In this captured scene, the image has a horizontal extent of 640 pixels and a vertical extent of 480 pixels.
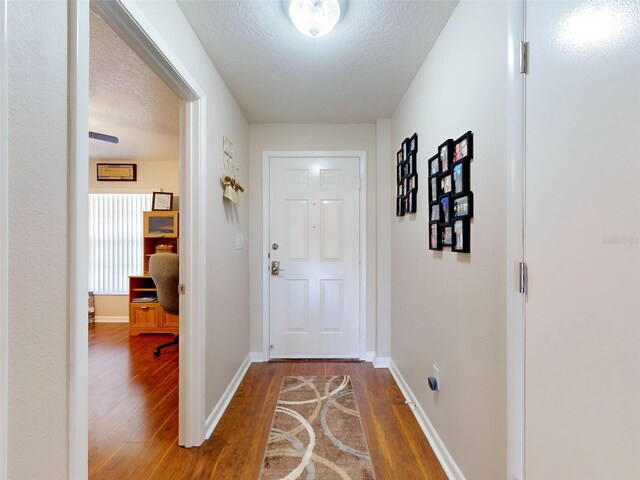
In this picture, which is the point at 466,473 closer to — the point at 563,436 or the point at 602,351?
the point at 563,436

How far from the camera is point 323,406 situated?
211cm

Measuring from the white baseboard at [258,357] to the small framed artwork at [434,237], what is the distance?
2001mm

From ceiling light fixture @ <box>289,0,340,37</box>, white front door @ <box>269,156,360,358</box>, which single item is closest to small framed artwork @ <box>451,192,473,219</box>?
ceiling light fixture @ <box>289,0,340,37</box>

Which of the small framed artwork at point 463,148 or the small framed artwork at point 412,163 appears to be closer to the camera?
the small framed artwork at point 463,148

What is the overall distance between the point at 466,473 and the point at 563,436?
700mm

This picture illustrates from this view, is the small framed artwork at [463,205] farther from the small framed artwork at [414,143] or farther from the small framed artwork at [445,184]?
the small framed artwork at [414,143]

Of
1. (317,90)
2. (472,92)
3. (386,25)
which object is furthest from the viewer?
(317,90)

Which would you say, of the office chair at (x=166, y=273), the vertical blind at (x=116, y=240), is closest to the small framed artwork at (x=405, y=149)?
the office chair at (x=166, y=273)

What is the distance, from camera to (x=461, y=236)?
1383mm

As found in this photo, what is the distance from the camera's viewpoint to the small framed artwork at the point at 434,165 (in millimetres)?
1668

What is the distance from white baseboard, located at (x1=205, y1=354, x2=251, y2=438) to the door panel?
1.63 meters

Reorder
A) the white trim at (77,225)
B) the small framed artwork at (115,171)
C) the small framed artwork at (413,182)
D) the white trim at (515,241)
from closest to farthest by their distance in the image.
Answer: the white trim at (77,225) → the white trim at (515,241) → the small framed artwork at (413,182) → the small framed artwork at (115,171)

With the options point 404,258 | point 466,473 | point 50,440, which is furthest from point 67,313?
point 404,258

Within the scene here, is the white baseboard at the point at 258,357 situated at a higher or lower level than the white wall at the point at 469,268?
lower
